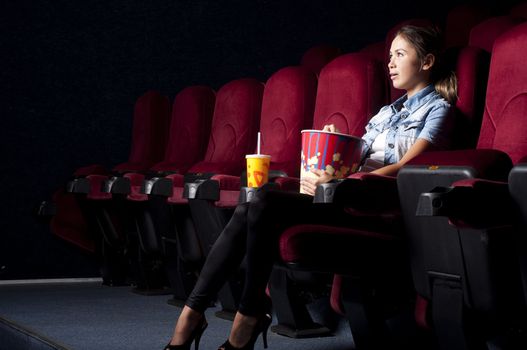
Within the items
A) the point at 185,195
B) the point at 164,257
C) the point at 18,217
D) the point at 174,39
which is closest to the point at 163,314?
the point at 164,257

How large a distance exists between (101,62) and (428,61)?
1.02 m

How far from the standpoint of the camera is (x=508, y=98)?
25.8 inches

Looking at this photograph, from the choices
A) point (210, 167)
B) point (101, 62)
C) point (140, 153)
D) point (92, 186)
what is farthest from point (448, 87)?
point (101, 62)

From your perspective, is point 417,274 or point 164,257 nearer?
point 417,274

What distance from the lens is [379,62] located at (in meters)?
0.87

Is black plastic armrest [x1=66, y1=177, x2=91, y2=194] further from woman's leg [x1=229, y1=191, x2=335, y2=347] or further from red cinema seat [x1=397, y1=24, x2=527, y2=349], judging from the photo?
red cinema seat [x1=397, y1=24, x2=527, y2=349]

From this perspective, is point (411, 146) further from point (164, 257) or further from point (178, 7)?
point (178, 7)

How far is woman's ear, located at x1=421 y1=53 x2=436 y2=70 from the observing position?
76cm

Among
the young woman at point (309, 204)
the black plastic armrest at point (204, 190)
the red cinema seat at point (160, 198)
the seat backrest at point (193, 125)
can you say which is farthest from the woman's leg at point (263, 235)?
the seat backrest at point (193, 125)

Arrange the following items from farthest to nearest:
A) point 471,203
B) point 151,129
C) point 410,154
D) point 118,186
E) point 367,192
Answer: point 151,129 → point 118,186 → point 410,154 → point 367,192 → point 471,203

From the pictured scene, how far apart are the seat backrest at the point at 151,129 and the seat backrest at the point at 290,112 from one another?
0.51 meters

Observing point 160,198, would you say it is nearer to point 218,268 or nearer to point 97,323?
point 97,323

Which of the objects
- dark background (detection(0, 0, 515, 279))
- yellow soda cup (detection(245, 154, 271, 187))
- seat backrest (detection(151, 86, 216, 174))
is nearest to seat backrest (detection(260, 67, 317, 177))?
yellow soda cup (detection(245, 154, 271, 187))

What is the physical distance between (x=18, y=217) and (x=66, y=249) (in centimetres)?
12
